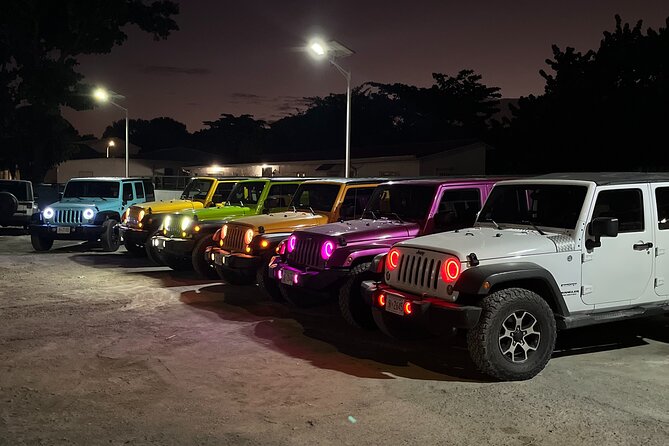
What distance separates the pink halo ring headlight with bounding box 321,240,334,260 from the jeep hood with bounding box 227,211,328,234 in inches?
80.5

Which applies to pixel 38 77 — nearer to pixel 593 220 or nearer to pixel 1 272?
pixel 1 272

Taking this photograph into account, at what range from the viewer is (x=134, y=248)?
A: 1558 centimetres

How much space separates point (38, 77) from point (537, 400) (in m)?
40.4

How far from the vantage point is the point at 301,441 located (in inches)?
188

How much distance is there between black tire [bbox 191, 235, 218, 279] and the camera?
12.1 m

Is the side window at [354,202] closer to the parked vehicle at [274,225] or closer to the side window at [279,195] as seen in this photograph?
the parked vehicle at [274,225]

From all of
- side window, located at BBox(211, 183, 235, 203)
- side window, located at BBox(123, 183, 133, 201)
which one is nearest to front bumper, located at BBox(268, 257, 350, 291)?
side window, located at BBox(211, 183, 235, 203)

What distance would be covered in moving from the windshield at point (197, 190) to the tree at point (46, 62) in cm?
2835

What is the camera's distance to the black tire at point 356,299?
311 inches

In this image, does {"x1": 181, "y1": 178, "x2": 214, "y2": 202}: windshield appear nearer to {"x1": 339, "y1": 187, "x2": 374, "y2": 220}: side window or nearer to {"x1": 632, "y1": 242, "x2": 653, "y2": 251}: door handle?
{"x1": 339, "y1": 187, "x2": 374, "y2": 220}: side window

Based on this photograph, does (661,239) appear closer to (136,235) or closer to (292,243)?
(292,243)

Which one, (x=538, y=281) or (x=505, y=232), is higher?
(x=505, y=232)

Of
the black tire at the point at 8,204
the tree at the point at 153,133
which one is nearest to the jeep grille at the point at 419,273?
the black tire at the point at 8,204

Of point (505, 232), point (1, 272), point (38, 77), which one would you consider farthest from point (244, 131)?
point (505, 232)
